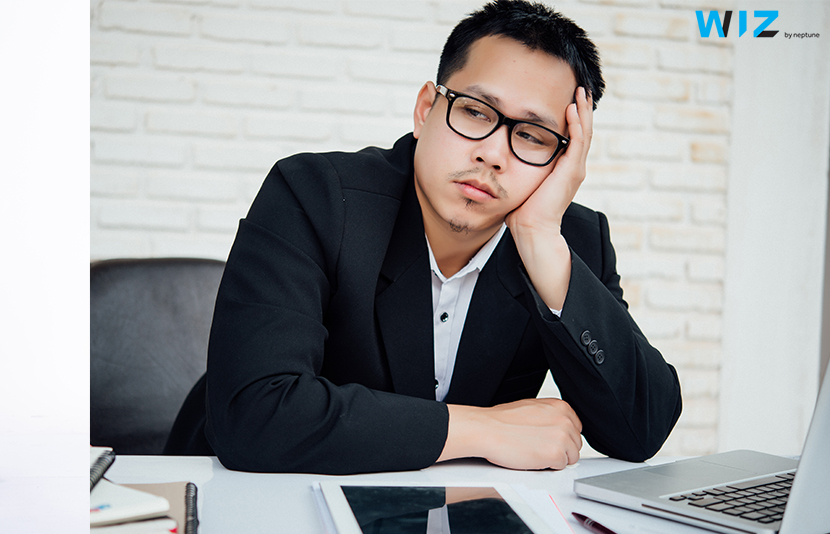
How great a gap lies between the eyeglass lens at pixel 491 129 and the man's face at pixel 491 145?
0.01 metres

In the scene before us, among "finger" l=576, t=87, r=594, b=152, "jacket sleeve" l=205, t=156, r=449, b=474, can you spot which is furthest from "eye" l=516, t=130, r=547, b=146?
"jacket sleeve" l=205, t=156, r=449, b=474

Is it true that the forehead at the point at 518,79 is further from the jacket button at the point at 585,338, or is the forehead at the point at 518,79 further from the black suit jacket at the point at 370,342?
the jacket button at the point at 585,338

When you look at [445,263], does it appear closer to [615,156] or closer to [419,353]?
[419,353]

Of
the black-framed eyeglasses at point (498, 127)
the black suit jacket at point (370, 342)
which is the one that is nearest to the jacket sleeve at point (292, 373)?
the black suit jacket at point (370, 342)

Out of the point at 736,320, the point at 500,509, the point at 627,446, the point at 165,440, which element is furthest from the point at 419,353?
the point at 736,320

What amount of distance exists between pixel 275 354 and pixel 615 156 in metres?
1.77

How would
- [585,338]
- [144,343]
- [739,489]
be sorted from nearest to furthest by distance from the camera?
[739,489] < [585,338] < [144,343]

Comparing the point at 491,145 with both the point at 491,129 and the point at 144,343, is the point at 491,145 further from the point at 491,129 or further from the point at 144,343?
the point at 144,343

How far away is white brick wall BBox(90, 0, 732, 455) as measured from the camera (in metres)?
2.08

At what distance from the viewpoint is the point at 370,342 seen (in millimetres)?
1145

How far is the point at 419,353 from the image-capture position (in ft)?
3.79

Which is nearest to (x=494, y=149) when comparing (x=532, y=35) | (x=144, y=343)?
(x=532, y=35)

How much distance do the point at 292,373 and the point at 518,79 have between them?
25.5 inches

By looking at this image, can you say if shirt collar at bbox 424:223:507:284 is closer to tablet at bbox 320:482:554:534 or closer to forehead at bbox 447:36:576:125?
forehead at bbox 447:36:576:125
